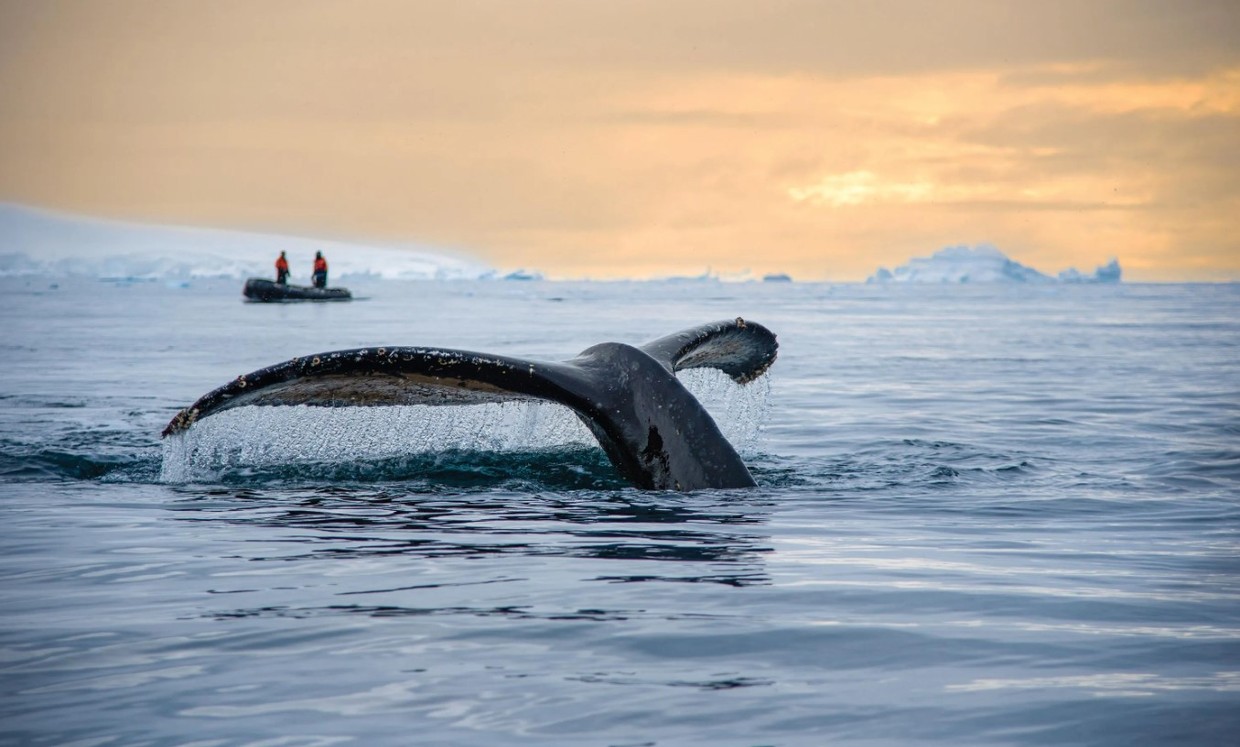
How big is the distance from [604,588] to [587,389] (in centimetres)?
165

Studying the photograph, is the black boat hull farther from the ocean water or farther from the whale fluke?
the whale fluke

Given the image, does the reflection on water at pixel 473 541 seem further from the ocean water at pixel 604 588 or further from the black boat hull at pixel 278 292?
the black boat hull at pixel 278 292

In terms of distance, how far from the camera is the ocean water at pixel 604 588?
369 centimetres

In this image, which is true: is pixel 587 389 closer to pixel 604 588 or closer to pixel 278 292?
pixel 604 588

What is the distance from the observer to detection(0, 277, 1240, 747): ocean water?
369 centimetres

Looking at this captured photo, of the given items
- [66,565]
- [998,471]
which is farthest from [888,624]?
[998,471]

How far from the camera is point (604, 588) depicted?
213 inches

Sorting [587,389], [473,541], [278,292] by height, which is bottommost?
[473,541]

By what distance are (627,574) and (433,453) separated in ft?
13.9

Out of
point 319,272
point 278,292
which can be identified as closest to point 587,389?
point 278,292

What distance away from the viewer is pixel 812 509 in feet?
25.1

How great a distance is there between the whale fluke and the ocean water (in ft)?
0.86

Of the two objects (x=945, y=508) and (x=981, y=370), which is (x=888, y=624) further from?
(x=981, y=370)

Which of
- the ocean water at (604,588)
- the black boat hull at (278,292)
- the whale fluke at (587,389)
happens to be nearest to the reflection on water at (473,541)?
the ocean water at (604,588)
